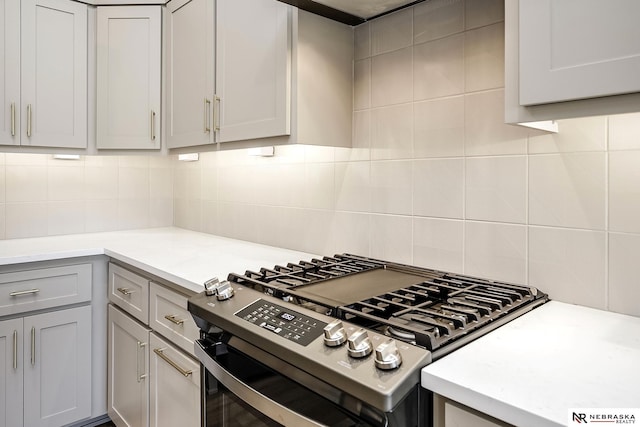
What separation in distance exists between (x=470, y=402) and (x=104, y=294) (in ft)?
6.37

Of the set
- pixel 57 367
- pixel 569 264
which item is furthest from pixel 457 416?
pixel 57 367

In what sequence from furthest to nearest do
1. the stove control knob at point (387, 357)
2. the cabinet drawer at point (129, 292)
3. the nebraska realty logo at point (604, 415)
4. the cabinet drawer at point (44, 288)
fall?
1. the cabinet drawer at point (44, 288)
2. the cabinet drawer at point (129, 292)
3. the stove control knob at point (387, 357)
4. the nebraska realty logo at point (604, 415)

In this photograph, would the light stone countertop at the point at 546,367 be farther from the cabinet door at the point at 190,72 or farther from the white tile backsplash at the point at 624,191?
the cabinet door at the point at 190,72

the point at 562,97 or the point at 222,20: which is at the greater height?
the point at 222,20

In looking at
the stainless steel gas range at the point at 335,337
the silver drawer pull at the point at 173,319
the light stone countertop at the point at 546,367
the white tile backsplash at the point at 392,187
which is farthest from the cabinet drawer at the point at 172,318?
the white tile backsplash at the point at 392,187

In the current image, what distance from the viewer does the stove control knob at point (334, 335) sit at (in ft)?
2.74

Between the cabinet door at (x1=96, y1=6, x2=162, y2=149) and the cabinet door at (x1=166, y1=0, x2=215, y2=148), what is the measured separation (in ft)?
0.35

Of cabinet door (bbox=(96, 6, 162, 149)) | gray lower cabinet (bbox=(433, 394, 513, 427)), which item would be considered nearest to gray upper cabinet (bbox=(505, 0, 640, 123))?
gray lower cabinet (bbox=(433, 394, 513, 427))

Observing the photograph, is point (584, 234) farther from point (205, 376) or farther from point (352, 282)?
point (205, 376)

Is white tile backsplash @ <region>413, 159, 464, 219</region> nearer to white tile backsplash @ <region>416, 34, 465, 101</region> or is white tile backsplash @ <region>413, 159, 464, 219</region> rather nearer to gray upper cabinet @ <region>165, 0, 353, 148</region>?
white tile backsplash @ <region>416, 34, 465, 101</region>

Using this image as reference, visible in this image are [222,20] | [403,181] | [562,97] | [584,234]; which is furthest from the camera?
[222,20]

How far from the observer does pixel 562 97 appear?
2.81ft

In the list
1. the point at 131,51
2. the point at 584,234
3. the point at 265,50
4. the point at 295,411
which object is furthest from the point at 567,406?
the point at 131,51

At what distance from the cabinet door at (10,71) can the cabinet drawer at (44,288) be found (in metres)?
0.68
